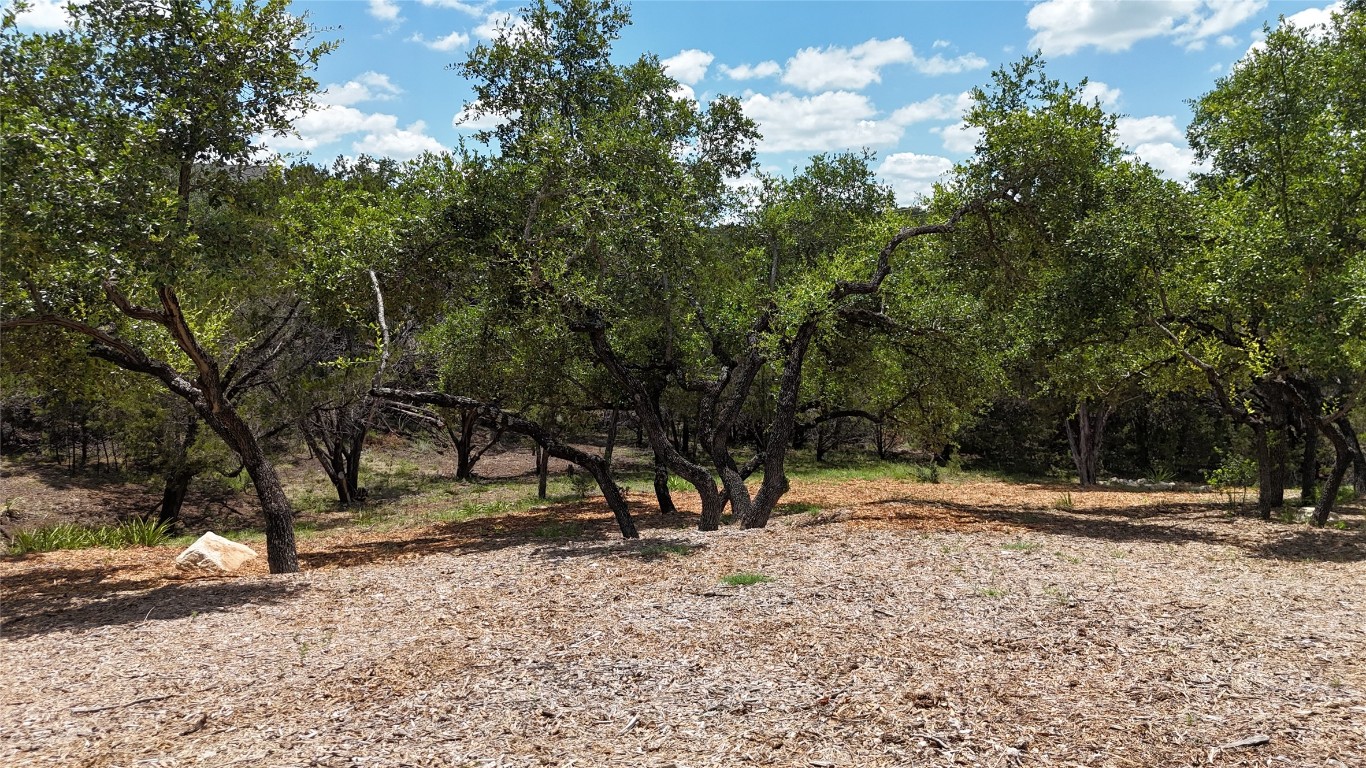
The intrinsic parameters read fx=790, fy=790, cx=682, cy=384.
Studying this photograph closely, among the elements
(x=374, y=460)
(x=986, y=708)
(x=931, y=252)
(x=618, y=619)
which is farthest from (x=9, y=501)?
(x=986, y=708)

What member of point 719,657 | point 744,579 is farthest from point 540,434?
point 719,657

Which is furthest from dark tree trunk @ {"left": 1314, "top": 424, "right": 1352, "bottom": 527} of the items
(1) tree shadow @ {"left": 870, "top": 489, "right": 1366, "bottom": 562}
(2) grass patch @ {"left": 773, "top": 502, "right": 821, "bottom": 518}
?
(2) grass patch @ {"left": 773, "top": 502, "right": 821, "bottom": 518}

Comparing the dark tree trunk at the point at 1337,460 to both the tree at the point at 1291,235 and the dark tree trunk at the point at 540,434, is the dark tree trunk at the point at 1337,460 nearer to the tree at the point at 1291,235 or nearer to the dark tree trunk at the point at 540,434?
the tree at the point at 1291,235

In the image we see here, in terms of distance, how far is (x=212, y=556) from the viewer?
1138 cm

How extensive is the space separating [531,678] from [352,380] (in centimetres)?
1406

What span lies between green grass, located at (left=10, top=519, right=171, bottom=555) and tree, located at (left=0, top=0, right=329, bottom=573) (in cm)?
514

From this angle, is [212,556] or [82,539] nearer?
[212,556]

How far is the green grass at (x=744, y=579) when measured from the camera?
8109 mm

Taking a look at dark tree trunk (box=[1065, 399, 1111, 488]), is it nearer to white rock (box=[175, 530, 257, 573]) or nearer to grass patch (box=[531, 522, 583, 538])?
grass patch (box=[531, 522, 583, 538])

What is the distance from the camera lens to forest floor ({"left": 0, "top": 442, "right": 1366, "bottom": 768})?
4.62 metres

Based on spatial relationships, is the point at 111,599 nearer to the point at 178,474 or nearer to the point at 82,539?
the point at 82,539

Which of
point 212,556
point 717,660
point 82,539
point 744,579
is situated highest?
point 744,579

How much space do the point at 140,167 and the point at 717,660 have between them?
7257 mm

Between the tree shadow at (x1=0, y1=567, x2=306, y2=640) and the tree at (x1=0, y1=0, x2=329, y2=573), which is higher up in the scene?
the tree at (x1=0, y1=0, x2=329, y2=573)
